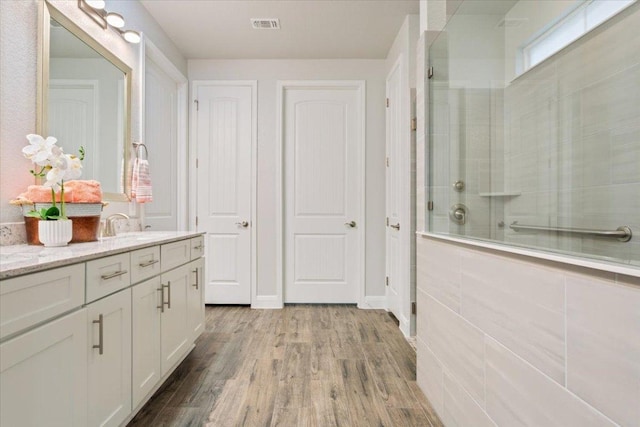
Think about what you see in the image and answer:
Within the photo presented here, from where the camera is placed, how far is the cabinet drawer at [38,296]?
81 centimetres

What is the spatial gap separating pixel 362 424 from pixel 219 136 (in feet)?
9.62

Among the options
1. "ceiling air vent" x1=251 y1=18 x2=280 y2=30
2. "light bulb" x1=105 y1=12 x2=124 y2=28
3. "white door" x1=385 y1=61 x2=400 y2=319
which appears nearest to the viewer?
"light bulb" x1=105 y1=12 x2=124 y2=28

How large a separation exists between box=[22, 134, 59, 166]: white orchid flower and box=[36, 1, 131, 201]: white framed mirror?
0.68ft

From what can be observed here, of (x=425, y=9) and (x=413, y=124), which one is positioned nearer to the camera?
(x=425, y=9)

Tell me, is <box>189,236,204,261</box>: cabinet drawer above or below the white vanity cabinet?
above

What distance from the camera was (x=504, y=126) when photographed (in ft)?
5.91

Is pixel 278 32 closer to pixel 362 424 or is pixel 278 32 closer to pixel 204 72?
pixel 204 72

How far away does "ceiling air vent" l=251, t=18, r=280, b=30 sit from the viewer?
2672mm

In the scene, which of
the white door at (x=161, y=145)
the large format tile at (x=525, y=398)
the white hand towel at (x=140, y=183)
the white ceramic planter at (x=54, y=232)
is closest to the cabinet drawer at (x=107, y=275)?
the white ceramic planter at (x=54, y=232)

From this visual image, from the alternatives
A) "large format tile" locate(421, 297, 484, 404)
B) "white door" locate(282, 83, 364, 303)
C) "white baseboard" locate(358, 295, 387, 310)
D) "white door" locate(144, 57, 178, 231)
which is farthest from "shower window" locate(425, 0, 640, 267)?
"white door" locate(144, 57, 178, 231)

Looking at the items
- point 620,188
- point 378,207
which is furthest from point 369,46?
point 620,188

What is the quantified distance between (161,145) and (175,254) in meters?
1.48

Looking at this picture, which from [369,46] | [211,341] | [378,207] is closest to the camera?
[211,341]

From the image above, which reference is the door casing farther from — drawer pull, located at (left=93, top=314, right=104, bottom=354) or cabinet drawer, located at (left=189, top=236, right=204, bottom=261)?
drawer pull, located at (left=93, top=314, right=104, bottom=354)
